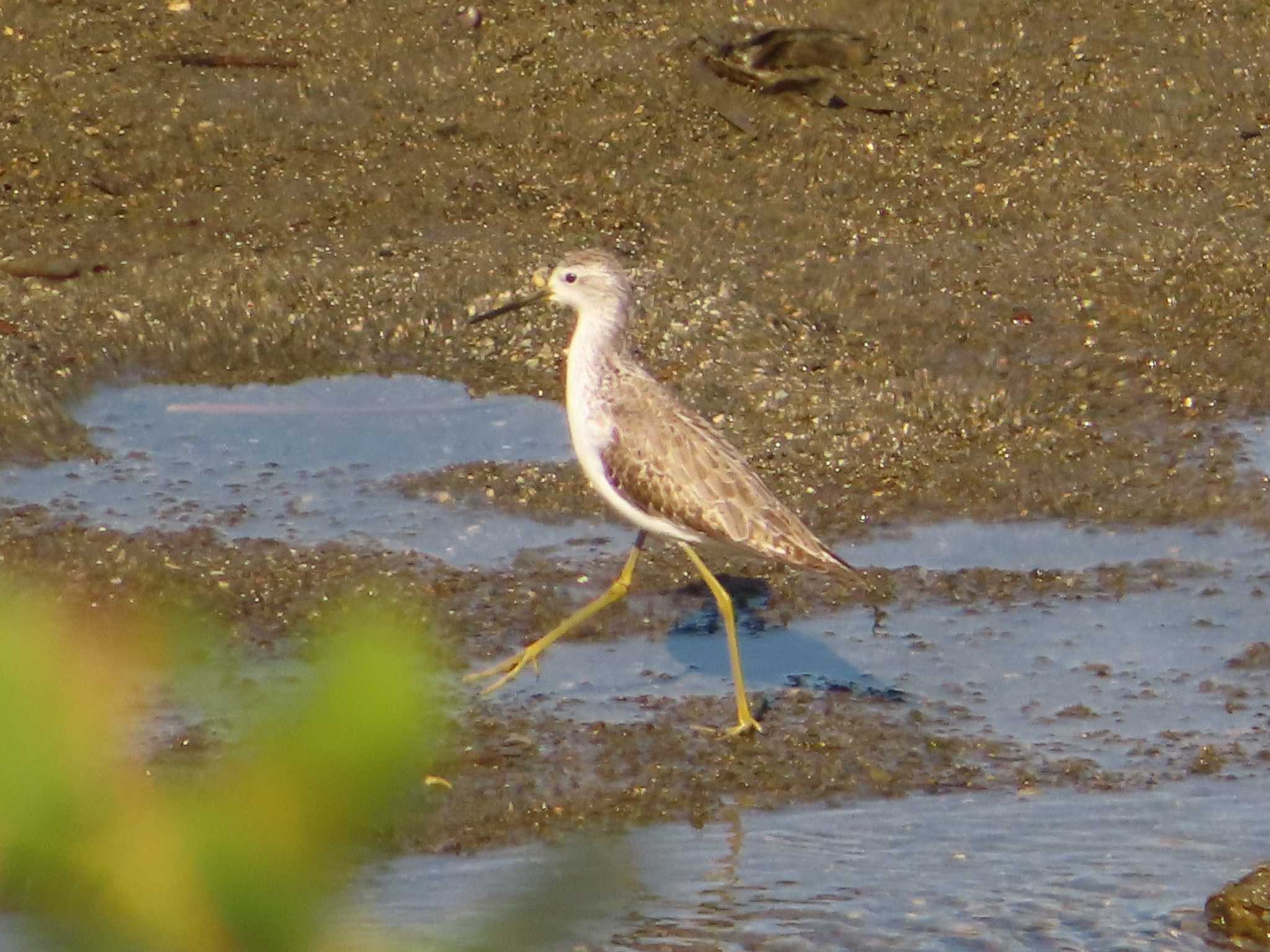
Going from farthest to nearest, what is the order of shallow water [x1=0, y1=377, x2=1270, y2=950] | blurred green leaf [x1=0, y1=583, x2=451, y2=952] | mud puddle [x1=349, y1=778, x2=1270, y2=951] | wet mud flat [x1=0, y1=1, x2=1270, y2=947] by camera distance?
wet mud flat [x1=0, y1=1, x2=1270, y2=947] → shallow water [x1=0, y1=377, x2=1270, y2=950] → mud puddle [x1=349, y1=778, x2=1270, y2=951] → blurred green leaf [x1=0, y1=583, x2=451, y2=952]

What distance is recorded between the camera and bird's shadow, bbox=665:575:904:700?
20.5 feet

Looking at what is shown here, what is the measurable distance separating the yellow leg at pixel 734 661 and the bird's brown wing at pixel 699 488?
0.69ft

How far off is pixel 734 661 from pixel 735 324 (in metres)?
2.80

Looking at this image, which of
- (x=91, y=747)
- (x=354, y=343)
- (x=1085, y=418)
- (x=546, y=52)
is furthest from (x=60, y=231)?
(x=91, y=747)

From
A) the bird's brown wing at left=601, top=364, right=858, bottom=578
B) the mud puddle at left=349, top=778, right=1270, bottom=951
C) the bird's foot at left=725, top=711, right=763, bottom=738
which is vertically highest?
the bird's brown wing at left=601, top=364, right=858, bottom=578

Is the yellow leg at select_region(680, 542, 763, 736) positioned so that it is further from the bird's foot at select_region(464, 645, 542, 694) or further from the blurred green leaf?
the blurred green leaf

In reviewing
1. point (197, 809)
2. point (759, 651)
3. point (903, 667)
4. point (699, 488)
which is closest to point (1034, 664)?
point (903, 667)

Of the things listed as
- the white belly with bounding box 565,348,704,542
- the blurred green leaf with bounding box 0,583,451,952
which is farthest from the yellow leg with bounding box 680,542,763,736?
the blurred green leaf with bounding box 0,583,451,952

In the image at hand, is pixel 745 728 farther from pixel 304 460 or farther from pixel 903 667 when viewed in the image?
pixel 304 460

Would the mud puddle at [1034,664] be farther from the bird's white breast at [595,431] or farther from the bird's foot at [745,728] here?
the bird's white breast at [595,431]

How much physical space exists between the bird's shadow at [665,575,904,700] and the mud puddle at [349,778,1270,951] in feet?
2.28

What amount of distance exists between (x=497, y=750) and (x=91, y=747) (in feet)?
15.2

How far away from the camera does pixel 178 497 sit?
719cm

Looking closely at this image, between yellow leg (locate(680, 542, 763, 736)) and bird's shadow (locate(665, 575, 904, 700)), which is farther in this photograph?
bird's shadow (locate(665, 575, 904, 700))
